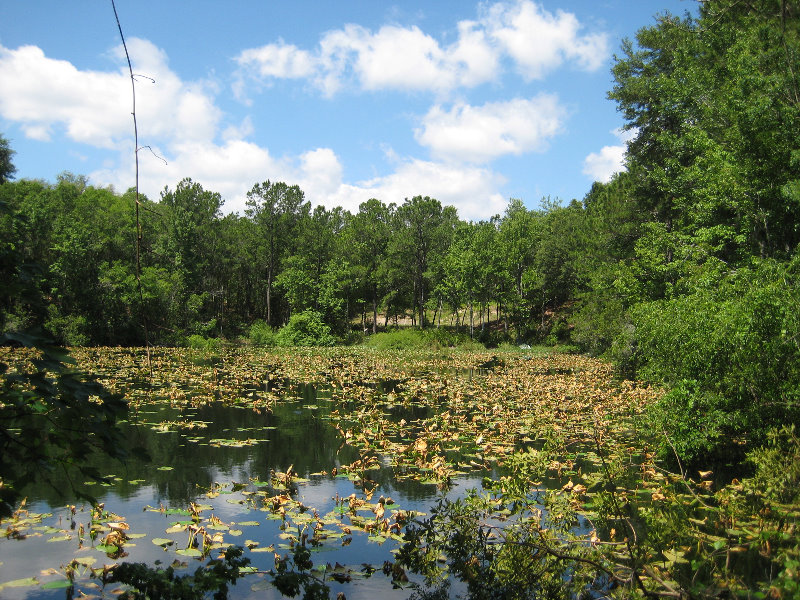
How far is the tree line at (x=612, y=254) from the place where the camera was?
880cm

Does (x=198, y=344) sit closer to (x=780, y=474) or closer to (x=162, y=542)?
(x=162, y=542)

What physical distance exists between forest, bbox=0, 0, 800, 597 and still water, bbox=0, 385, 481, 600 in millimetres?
2565

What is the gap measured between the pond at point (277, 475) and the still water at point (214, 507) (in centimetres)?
2

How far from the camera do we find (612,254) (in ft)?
101

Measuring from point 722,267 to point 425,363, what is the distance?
18276 mm

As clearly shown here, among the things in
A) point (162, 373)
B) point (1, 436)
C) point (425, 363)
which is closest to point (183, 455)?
point (1, 436)

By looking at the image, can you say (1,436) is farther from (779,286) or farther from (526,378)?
(526,378)

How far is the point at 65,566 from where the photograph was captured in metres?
5.55

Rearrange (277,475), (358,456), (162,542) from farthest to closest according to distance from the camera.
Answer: (358,456) → (277,475) → (162,542)

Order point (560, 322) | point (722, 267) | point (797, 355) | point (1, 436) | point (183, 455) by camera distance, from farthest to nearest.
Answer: point (560, 322) → point (722, 267) → point (183, 455) → point (797, 355) → point (1, 436)

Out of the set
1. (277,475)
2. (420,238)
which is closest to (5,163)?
(420,238)

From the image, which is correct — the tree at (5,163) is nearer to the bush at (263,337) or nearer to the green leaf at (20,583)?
the bush at (263,337)

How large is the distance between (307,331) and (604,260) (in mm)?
24379

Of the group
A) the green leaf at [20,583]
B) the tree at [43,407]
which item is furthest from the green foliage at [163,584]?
the green leaf at [20,583]
